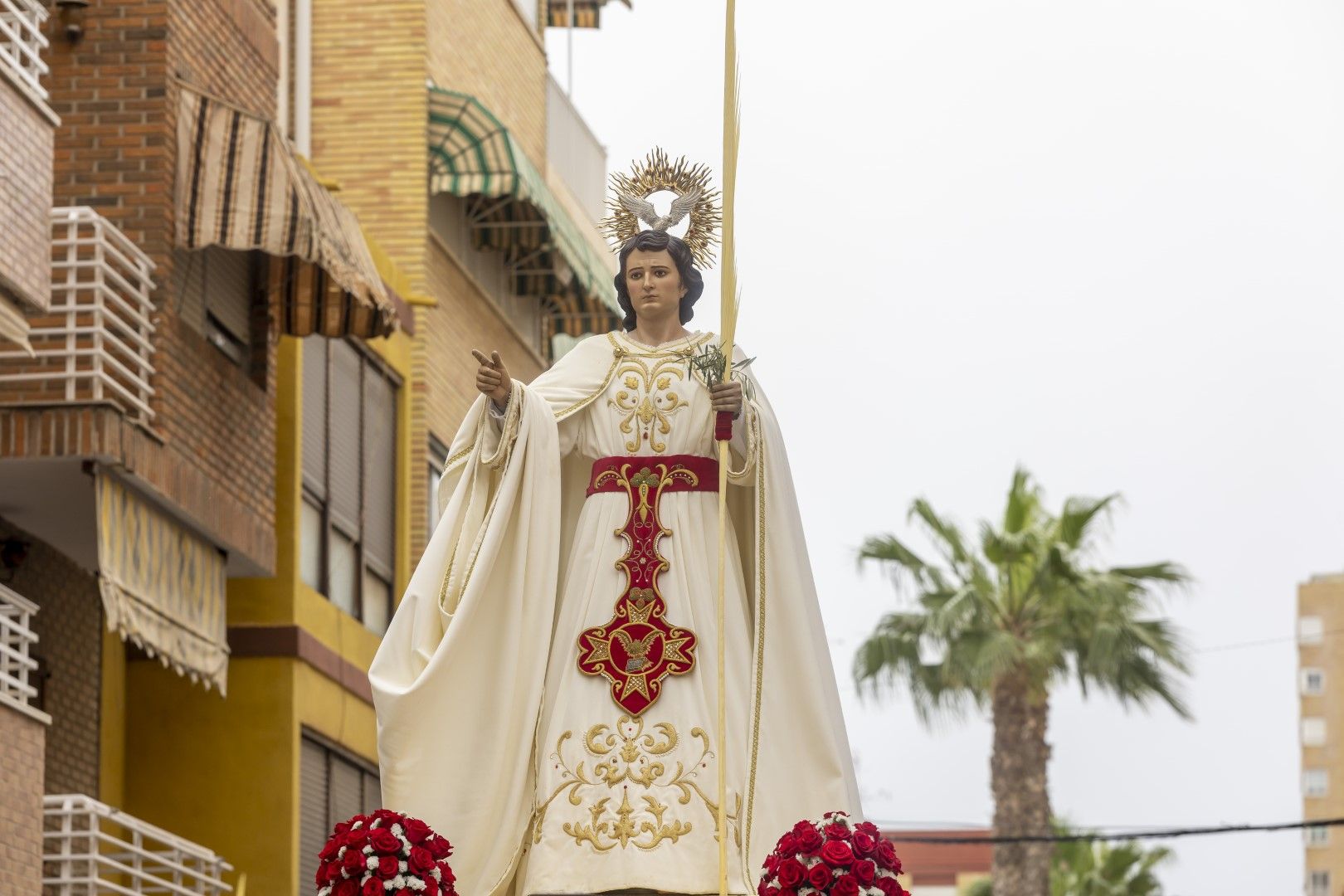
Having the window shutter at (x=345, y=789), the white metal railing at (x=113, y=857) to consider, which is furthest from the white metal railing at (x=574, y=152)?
the white metal railing at (x=113, y=857)

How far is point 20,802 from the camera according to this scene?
61.0 feet

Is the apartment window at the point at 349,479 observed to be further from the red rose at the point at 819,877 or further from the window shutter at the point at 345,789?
the red rose at the point at 819,877

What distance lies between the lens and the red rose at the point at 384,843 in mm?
10703

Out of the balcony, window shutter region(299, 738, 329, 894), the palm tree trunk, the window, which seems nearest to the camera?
the balcony

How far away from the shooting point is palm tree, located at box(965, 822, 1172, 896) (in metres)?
51.7

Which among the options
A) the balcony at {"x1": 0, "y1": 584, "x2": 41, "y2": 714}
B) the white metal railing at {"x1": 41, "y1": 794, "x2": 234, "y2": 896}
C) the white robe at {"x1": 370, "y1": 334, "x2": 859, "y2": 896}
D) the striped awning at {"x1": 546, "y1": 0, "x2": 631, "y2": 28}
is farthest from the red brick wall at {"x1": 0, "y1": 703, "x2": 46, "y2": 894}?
the striped awning at {"x1": 546, "y1": 0, "x2": 631, "y2": 28}

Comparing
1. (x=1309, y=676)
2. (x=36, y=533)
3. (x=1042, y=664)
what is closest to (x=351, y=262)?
(x=36, y=533)

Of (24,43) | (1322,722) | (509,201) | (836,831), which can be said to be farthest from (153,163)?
(1322,722)

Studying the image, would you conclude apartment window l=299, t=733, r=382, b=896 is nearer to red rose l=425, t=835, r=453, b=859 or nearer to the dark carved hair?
the dark carved hair

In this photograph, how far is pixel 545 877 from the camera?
36.7 ft

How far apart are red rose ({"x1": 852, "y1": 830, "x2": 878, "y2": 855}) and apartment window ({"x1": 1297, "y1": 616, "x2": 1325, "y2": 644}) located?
6219cm

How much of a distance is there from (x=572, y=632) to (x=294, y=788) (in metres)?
12.2

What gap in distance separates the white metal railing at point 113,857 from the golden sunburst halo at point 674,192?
8.83 m

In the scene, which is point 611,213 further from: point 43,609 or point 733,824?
point 43,609
